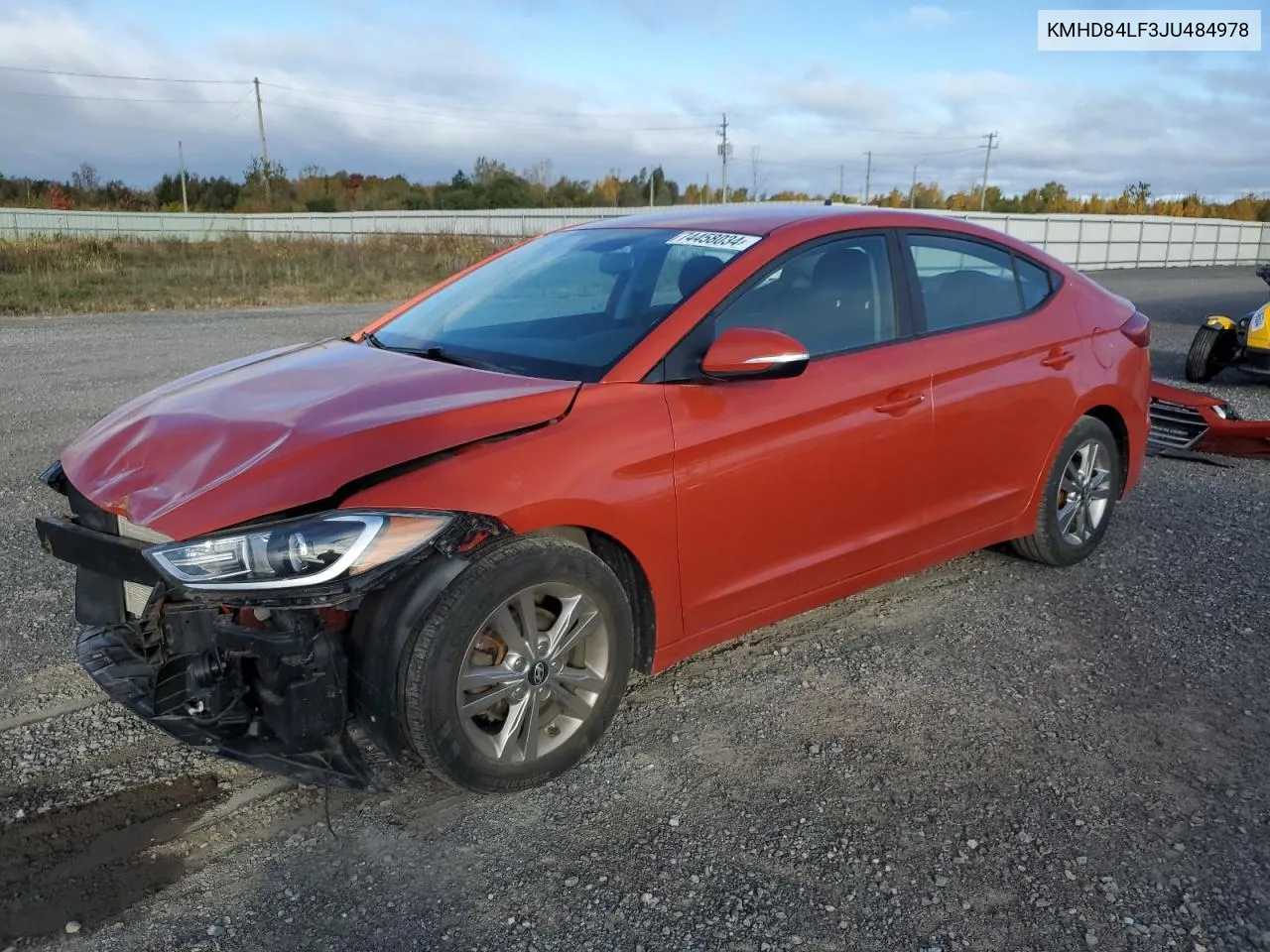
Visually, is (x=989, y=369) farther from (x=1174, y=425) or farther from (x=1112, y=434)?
(x=1174, y=425)

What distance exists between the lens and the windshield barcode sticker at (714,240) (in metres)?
3.72

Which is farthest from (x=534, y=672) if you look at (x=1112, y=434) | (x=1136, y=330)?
(x=1136, y=330)

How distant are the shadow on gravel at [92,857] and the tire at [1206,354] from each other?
1016cm

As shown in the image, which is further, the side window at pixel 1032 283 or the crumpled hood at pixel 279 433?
the side window at pixel 1032 283

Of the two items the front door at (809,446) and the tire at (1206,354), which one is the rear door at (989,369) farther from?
the tire at (1206,354)

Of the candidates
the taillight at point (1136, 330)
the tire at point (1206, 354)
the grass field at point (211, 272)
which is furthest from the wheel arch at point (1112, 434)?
the grass field at point (211, 272)

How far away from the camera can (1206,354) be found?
33.7 ft

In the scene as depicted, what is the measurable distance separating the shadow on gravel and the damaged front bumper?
0.34 m

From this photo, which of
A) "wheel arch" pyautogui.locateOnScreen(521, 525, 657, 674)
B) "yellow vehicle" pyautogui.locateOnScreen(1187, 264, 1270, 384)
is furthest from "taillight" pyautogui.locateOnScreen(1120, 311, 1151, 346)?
"yellow vehicle" pyautogui.locateOnScreen(1187, 264, 1270, 384)

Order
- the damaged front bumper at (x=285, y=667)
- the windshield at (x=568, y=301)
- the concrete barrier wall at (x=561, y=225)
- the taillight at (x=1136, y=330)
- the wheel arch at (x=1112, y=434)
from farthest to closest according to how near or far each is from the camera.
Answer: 1. the concrete barrier wall at (x=561, y=225)
2. the taillight at (x=1136, y=330)
3. the wheel arch at (x=1112, y=434)
4. the windshield at (x=568, y=301)
5. the damaged front bumper at (x=285, y=667)

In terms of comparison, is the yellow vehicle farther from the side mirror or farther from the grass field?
the grass field

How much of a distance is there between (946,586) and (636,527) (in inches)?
86.2

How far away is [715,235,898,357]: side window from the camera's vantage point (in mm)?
3619

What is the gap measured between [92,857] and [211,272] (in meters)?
Answer: 24.6
